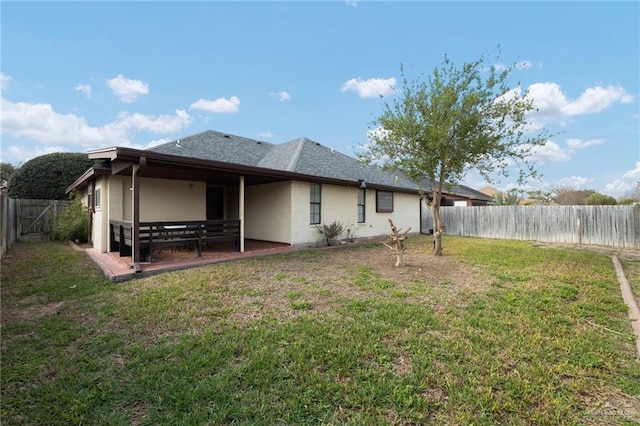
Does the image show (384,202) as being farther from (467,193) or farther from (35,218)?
(467,193)

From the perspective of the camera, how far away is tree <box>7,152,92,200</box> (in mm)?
15641

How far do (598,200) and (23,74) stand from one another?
29.5 m

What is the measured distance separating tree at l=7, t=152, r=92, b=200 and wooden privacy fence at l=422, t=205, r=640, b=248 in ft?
70.4

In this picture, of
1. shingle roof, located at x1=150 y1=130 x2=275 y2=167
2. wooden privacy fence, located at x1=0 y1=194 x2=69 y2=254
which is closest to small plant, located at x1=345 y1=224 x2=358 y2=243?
shingle roof, located at x1=150 y1=130 x2=275 y2=167

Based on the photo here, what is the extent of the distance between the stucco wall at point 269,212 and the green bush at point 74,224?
6.69 metres

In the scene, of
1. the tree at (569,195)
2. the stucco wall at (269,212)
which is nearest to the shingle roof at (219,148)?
the stucco wall at (269,212)

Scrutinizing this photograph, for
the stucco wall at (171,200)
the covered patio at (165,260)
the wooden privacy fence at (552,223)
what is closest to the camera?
the covered patio at (165,260)

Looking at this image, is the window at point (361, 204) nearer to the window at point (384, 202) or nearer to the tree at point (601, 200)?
the window at point (384, 202)

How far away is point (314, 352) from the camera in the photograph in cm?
316

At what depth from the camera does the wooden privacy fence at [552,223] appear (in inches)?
469

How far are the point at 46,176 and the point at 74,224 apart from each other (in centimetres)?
647

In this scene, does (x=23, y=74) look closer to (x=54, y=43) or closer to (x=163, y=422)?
(x=54, y=43)

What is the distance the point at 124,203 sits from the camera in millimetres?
9406

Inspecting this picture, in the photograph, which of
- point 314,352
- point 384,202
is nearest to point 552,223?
point 384,202
